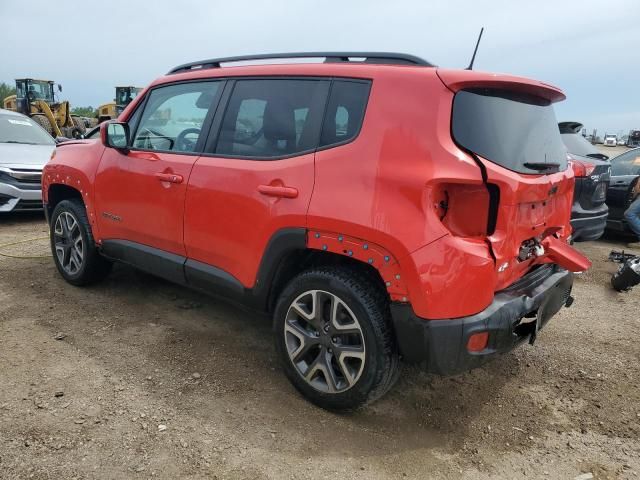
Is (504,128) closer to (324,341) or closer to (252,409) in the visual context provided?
(324,341)

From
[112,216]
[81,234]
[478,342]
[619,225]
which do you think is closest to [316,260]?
[478,342]

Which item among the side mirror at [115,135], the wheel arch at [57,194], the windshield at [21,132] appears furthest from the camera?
the windshield at [21,132]

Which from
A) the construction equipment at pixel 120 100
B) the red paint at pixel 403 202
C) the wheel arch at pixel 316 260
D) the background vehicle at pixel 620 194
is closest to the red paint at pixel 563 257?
the red paint at pixel 403 202

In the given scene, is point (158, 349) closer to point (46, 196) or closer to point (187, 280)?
point (187, 280)

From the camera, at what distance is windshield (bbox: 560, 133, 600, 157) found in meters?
6.05

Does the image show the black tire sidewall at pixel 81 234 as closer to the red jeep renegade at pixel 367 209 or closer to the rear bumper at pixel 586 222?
the red jeep renegade at pixel 367 209

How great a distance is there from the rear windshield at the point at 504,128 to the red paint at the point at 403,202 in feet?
0.19

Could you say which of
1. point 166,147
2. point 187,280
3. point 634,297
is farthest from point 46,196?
point 634,297

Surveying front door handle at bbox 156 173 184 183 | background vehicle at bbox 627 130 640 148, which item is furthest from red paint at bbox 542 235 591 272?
background vehicle at bbox 627 130 640 148

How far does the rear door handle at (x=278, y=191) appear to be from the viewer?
8.73ft

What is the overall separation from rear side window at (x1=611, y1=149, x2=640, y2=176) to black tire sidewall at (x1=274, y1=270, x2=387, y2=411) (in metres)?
6.53

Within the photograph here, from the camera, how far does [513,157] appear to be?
7.97ft

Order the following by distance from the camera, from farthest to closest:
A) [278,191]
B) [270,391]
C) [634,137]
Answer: [634,137], [270,391], [278,191]

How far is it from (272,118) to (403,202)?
1078mm
